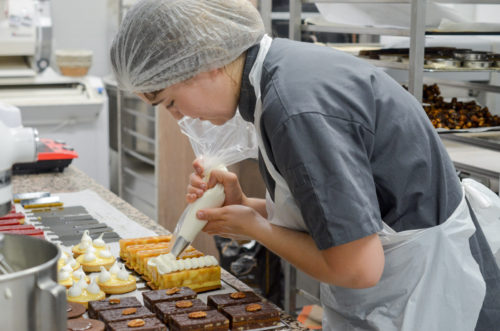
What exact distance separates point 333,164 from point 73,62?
137 inches

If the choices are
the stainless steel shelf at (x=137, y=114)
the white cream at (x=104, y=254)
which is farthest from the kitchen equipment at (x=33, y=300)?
the stainless steel shelf at (x=137, y=114)

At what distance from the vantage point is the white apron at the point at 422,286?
148 centimetres

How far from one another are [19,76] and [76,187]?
1764 mm

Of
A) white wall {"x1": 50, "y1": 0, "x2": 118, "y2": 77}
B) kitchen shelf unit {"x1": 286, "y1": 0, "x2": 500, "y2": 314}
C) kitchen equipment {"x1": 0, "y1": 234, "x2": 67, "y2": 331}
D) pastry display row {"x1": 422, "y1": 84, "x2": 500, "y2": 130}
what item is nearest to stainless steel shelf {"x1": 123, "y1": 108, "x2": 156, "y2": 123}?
white wall {"x1": 50, "y1": 0, "x2": 118, "y2": 77}

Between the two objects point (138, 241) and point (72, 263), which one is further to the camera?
point (138, 241)

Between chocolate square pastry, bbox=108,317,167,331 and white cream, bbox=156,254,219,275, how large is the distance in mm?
257

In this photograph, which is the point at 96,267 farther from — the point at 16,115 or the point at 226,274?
the point at 16,115

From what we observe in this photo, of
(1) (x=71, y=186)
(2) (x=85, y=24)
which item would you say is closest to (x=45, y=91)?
(2) (x=85, y=24)

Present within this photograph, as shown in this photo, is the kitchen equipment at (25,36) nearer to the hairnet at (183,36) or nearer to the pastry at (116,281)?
the pastry at (116,281)

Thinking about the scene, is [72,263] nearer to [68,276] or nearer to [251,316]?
[68,276]

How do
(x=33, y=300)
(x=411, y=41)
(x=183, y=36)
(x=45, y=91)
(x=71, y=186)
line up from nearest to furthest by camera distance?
(x=33, y=300)
(x=183, y=36)
(x=411, y=41)
(x=71, y=186)
(x=45, y=91)

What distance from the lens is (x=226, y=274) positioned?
1792 millimetres

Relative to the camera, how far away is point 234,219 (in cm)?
146

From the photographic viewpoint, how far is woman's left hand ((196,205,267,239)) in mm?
1441
